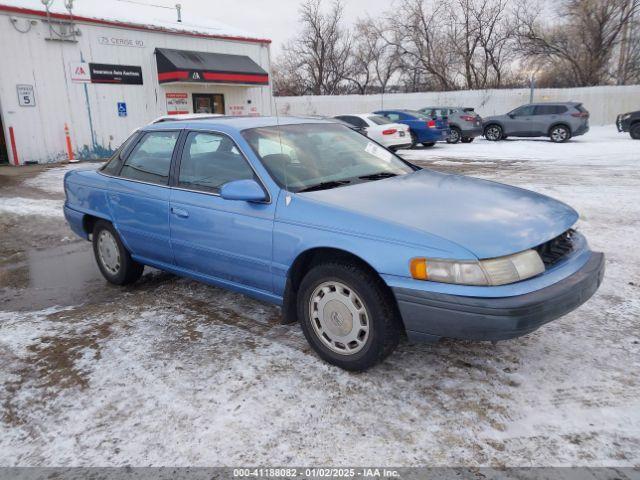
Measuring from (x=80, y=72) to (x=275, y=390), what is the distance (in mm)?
16791

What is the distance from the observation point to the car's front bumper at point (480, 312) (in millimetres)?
2602

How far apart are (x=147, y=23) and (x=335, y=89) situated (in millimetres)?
28941

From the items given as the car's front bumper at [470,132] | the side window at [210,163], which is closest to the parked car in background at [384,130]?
the car's front bumper at [470,132]

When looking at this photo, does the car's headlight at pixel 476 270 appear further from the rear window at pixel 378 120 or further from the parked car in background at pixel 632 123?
the parked car in background at pixel 632 123

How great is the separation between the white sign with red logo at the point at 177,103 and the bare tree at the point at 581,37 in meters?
26.7

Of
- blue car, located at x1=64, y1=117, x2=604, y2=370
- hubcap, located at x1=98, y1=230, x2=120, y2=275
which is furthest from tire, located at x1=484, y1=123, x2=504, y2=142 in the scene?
hubcap, located at x1=98, y1=230, x2=120, y2=275

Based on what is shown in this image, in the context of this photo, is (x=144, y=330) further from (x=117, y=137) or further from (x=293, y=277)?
(x=117, y=137)

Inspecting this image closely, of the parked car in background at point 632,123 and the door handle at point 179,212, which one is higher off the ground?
the parked car in background at point 632,123

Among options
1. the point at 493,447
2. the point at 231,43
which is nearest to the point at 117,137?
the point at 231,43

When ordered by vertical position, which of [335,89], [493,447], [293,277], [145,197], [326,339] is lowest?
[493,447]

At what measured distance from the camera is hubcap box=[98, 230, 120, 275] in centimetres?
480

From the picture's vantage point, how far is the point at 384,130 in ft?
50.8

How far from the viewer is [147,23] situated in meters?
18.3

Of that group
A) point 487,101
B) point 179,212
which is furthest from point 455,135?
point 179,212
